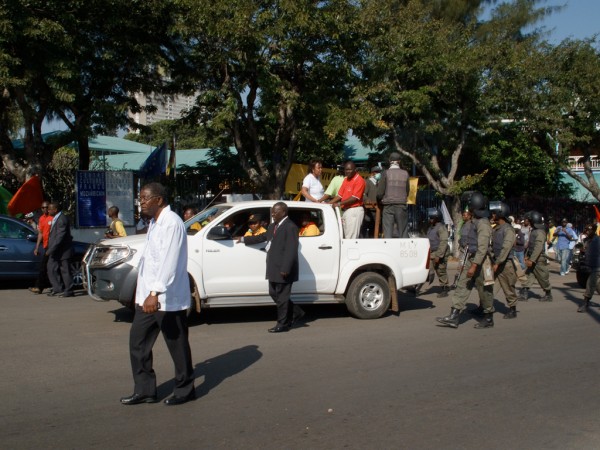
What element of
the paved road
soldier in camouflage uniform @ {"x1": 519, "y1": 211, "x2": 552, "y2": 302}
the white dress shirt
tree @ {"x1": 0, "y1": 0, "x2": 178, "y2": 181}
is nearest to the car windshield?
the paved road

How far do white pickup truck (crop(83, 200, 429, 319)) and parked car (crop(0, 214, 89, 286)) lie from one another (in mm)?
3514

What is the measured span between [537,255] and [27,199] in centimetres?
1163

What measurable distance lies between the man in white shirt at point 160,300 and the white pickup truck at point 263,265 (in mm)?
3407

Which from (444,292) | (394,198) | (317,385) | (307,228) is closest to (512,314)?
(394,198)

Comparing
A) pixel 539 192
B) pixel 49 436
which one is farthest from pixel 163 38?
pixel 539 192

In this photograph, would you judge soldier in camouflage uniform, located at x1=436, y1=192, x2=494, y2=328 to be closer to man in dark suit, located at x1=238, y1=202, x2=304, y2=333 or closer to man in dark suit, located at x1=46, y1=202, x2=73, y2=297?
man in dark suit, located at x1=238, y1=202, x2=304, y2=333

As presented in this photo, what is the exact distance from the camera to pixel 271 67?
725 inches

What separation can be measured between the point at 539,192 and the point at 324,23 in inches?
623

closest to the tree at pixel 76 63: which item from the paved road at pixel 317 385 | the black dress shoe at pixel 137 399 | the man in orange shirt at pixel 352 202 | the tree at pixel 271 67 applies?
the tree at pixel 271 67

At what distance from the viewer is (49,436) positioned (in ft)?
17.2

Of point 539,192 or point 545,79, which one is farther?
point 539,192

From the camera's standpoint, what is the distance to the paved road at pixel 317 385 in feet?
17.5

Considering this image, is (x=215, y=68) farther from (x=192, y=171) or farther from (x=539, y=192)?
(x=539, y=192)

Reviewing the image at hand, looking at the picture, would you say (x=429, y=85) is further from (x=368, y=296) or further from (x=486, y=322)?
(x=486, y=322)
